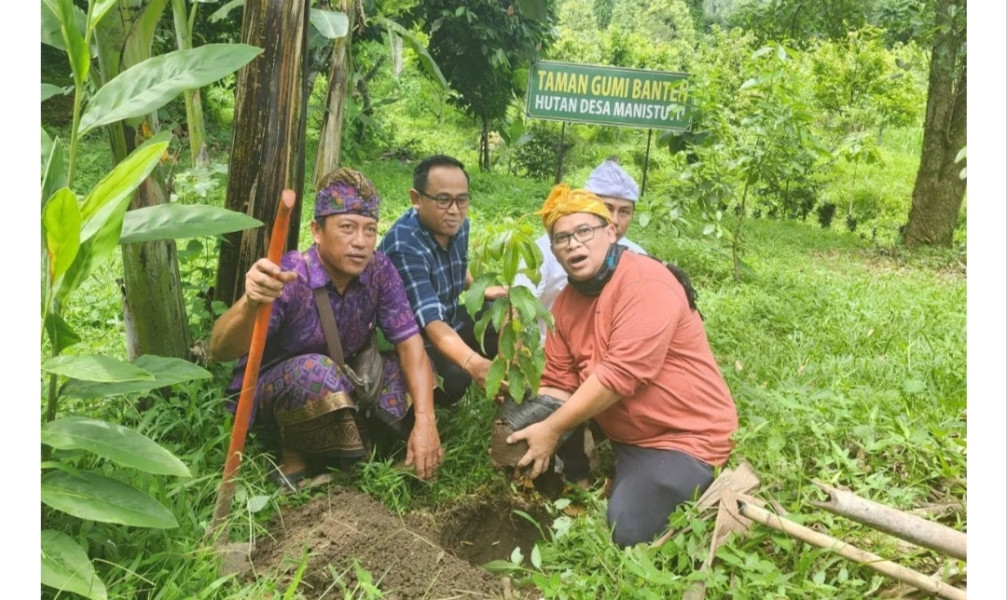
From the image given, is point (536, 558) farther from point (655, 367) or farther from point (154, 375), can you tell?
point (154, 375)

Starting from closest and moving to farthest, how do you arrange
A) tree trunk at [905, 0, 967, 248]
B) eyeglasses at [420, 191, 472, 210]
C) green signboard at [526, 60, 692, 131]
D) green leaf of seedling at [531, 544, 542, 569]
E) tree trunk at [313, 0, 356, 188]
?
green leaf of seedling at [531, 544, 542, 569] < eyeglasses at [420, 191, 472, 210] < tree trunk at [313, 0, 356, 188] < green signboard at [526, 60, 692, 131] < tree trunk at [905, 0, 967, 248]

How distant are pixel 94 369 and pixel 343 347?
3.88 ft

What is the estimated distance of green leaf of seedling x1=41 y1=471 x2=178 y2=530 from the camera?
1.43m

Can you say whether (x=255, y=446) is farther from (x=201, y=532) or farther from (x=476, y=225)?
(x=476, y=225)

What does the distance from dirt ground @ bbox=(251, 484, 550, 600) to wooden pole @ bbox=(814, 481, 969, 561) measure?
925 mm

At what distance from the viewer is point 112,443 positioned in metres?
1.44

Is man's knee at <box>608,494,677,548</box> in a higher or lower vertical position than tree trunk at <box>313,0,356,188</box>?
lower

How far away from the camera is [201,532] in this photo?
186 cm

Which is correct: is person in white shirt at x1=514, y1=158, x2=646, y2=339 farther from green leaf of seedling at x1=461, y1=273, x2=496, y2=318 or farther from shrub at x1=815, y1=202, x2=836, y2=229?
shrub at x1=815, y1=202, x2=836, y2=229

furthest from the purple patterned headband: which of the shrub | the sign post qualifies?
the shrub

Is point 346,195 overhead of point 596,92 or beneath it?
beneath

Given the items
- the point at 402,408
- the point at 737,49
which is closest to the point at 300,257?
the point at 402,408

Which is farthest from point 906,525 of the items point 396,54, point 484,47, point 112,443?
point 484,47

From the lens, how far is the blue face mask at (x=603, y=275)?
7.70 ft
